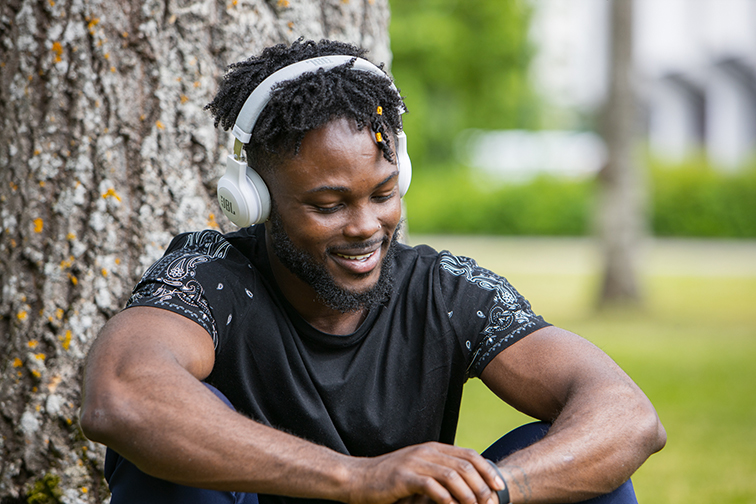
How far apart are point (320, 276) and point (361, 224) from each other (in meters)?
0.23

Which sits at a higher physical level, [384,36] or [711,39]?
[711,39]

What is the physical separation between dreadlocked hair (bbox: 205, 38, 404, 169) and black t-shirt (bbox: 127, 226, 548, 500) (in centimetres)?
42

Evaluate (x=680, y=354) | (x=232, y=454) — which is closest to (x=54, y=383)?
(x=232, y=454)

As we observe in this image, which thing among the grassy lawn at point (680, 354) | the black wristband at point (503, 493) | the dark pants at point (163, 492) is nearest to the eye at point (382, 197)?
the dark pants at point (163, 492)

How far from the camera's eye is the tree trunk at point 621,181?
1230cm

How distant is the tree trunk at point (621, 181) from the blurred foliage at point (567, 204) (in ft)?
30.3

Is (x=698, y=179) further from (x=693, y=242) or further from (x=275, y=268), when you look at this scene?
(x=275, y=268)

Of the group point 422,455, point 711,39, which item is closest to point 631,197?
point 422,455

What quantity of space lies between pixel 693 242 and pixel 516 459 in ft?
72.7

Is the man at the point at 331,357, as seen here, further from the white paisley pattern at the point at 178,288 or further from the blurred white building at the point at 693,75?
the blurred white building at the point at 693,75

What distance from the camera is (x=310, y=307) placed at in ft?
9.00

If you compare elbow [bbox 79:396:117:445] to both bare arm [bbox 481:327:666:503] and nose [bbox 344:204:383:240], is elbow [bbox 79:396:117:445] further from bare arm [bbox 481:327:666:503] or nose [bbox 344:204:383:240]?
bare arm [bbox 481:327:666:503]

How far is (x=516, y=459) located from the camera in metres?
2.28

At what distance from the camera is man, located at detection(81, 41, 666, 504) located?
214 centimetres
